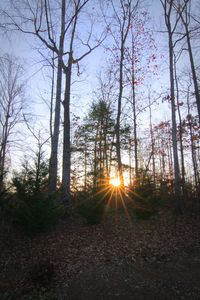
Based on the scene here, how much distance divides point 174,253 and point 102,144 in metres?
13.9

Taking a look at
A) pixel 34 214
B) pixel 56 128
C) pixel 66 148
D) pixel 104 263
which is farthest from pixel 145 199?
pixel 56 128

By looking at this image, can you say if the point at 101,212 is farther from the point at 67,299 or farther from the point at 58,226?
the point at 67,299

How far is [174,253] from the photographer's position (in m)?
6.43

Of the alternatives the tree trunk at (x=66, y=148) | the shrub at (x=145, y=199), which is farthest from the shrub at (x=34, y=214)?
the shrub at (x=145, y=199)

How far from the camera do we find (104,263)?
596 centimetres

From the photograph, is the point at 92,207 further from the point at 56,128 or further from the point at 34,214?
the point at 56,128

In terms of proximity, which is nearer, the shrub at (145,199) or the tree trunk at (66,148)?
the shrub at (145,199)

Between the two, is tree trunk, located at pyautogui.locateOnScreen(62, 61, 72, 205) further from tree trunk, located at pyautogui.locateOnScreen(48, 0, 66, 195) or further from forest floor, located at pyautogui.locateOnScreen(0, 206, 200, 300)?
forest floor, located at pyautogui.locateOnScreen(0, 206, 200, 300)

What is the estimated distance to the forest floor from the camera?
15.7 feet

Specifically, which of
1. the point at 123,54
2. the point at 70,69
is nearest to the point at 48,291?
the point at 70,69

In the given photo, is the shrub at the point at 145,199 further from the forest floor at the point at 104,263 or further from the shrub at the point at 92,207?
the shrub at the point at 92,207

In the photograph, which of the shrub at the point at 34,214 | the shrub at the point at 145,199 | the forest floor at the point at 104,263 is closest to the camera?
the forest floor at the point at 104,263

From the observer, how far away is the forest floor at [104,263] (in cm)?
478

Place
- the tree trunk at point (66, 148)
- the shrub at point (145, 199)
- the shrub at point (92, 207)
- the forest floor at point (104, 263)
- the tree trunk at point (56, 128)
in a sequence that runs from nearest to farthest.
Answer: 1. the forest floor at point (104, 263)
2. the shrub at point (92, 207)
3. the shrub at point (145, 199)
4. the tree trunk at point (56, 128)
5. the tree trunk at point (66, 148)
